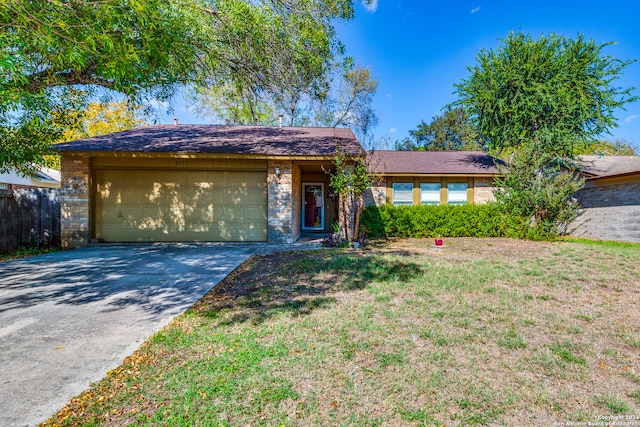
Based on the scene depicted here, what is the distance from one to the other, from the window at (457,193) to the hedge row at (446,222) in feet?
8.91

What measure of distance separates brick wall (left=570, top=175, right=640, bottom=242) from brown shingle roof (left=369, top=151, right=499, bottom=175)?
3.68 meters

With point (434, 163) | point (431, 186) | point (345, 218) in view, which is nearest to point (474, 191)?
point (431, 186)

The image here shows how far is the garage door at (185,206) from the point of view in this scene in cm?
916

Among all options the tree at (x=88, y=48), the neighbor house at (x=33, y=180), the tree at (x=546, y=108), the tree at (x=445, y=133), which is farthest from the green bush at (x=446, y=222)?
the tree at (x=445, y=133)

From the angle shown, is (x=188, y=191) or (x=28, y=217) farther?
(x=188, y=191)

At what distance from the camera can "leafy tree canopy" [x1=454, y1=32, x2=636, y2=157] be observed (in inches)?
468

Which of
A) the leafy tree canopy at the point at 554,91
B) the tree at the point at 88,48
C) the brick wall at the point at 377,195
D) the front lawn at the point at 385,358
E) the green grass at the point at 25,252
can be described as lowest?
the front lawn at the point at 385,358

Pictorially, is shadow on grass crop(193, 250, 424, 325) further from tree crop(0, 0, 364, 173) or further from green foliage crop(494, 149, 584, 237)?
green foliage crop(494, 149, 584, 237)

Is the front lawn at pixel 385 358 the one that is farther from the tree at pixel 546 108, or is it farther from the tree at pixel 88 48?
the tree at pixel 546 108

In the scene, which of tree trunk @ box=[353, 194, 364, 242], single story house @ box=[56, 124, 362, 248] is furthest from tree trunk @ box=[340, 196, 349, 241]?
single story house @ box=[56, 124, 362, 248]

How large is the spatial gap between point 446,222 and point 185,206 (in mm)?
9160

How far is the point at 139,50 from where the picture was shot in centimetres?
488

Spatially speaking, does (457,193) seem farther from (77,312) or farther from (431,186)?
(77,312)

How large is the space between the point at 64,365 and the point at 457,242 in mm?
9888
